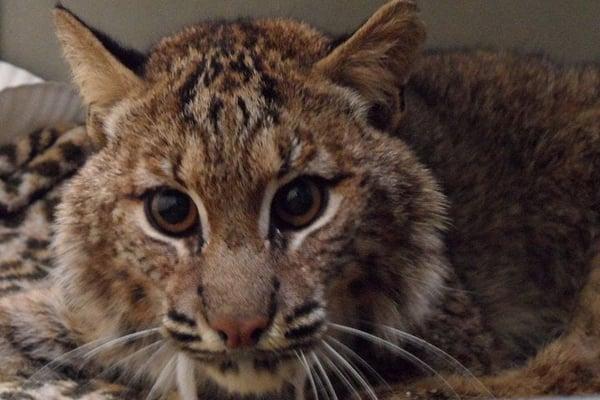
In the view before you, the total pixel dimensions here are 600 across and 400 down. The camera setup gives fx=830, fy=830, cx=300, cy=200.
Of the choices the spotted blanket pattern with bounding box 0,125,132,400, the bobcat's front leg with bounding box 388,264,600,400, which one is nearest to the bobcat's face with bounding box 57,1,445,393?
the bobcat's front leg with bounding box 388,264,600,400

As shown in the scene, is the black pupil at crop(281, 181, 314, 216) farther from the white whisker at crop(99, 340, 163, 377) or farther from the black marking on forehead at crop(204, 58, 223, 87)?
the white whisker at crop(99, 340, 163, 377)

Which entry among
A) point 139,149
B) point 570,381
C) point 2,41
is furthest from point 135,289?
point 2,41

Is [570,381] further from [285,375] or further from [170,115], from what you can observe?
[170,115]

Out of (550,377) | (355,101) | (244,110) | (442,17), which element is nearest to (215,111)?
(244,110)

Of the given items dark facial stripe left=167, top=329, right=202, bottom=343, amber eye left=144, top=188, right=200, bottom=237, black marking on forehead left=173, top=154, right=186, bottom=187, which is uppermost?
black marking on forehead left=173, top=154, right=186, bottom=187

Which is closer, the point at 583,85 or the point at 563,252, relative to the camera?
the point at 563,252

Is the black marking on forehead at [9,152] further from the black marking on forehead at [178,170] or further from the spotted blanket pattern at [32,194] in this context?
the black marking on forehead at [178,170]
